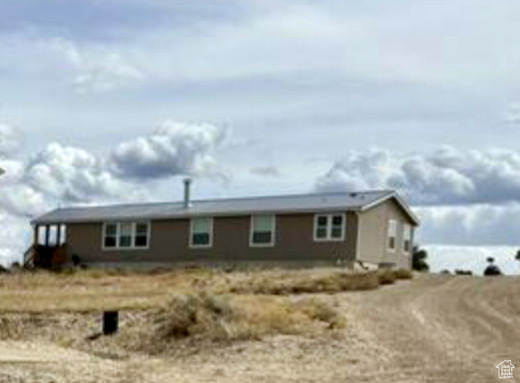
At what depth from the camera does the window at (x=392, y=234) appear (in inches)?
1933

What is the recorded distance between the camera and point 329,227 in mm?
46375

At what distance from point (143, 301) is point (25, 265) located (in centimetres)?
2923

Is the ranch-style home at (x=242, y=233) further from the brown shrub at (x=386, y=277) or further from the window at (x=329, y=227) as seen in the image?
the brown shrub at (x=386, y=277)

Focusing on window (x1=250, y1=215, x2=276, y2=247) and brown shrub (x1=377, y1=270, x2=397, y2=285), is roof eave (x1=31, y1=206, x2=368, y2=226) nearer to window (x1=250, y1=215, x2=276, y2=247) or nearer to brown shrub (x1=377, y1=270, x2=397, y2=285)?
window (x1=250, y1=215, x2=276, y2=247)

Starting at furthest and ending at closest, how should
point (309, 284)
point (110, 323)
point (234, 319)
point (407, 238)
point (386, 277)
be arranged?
point (407, 238), point (386, 277), point (309, 284), point (110, 323), point (234, 319)

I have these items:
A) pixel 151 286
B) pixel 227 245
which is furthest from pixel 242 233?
pixel 151 286

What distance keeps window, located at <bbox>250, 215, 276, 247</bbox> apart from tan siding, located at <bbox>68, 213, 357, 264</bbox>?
239mm

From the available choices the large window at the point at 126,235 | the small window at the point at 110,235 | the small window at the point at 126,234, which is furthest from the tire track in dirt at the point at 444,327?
the small window at the point at 110,235

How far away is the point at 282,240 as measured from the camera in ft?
156

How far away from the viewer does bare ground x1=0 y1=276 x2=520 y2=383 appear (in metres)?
17.0

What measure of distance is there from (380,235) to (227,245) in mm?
6623

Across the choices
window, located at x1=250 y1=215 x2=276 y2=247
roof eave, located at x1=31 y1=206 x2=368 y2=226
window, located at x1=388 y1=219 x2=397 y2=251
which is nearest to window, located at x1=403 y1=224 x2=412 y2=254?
window, located at x1=388 y1=219 x2=397 y2=251

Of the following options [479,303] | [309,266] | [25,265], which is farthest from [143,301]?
[25,265]

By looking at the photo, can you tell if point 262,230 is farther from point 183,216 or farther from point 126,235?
point 126,235
